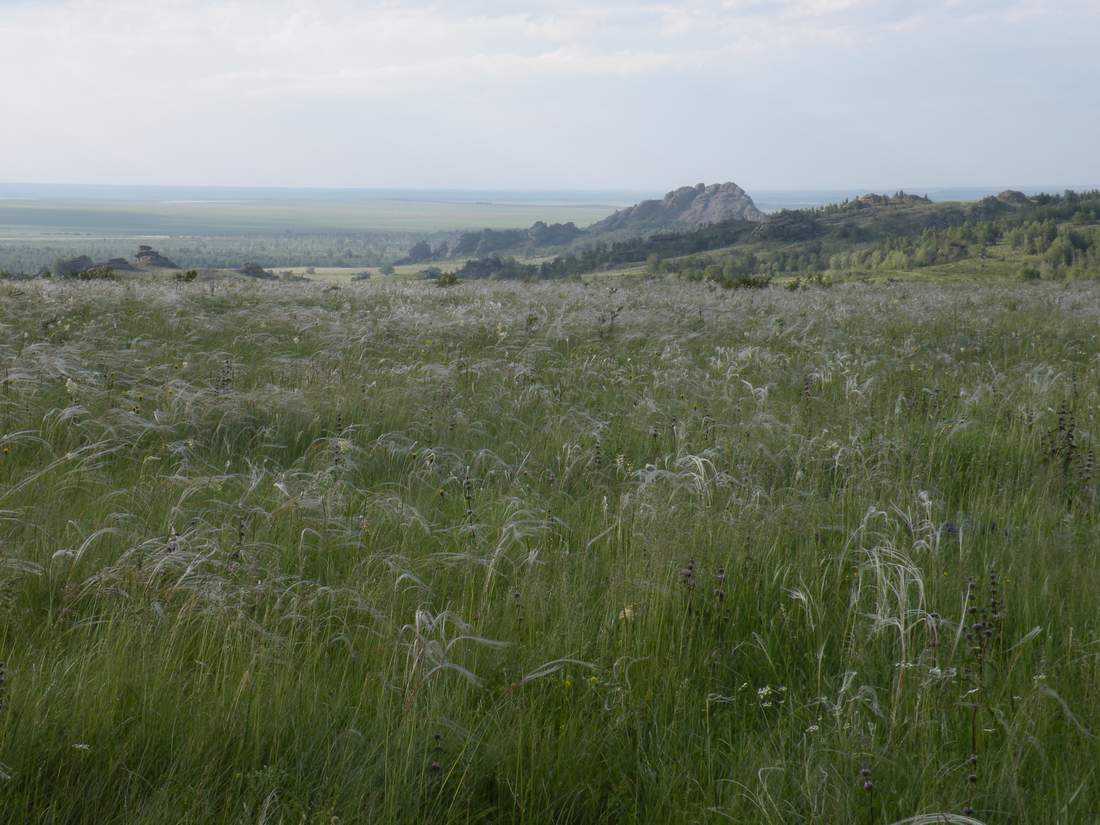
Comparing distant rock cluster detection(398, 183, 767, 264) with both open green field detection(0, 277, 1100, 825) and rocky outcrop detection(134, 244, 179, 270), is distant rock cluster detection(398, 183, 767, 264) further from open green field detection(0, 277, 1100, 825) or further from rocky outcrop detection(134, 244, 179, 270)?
open green field detection(0, 277, 1100, 825)

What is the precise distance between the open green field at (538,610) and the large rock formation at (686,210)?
4548 inches

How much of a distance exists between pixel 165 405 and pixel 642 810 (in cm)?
512

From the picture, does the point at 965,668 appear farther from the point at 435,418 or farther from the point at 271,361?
the point at 271,361

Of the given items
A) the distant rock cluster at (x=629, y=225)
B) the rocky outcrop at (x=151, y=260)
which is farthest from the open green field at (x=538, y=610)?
the distant rock cluster at (x=629, y=225)

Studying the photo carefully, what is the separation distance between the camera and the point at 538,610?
329cm

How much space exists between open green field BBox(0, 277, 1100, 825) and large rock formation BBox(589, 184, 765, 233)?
116 meters

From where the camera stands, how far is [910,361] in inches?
379

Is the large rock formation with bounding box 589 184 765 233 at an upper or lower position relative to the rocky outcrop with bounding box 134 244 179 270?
upper

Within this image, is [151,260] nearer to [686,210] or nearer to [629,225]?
[629,225]

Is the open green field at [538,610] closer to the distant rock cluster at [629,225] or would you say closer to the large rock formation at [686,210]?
the distant rock cluster at [629,225]

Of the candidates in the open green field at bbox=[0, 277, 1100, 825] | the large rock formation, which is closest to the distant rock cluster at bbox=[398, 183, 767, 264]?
the large rock formation

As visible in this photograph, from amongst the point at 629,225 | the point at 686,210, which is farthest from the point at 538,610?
the point at 686,210

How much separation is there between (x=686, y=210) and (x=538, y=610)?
5237 inches

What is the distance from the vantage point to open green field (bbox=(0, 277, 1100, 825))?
2.30 metres
